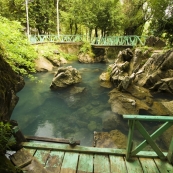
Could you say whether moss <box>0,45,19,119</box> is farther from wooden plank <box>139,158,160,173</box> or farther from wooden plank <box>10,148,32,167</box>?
wooden plank <box>139,158,160,173</box>

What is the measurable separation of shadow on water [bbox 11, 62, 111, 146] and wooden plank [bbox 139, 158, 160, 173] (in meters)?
3.72

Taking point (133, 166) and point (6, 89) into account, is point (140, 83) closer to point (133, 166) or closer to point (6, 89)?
point (133, 166)

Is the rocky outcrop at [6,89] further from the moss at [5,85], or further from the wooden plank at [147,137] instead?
the wooden plank at [147,137]

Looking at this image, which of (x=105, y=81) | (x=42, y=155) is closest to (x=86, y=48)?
(x=105, y=81)

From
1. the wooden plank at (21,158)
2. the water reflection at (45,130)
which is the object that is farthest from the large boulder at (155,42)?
the wooden plank at (21,158)

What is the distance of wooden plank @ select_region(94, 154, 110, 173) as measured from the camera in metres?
2.71

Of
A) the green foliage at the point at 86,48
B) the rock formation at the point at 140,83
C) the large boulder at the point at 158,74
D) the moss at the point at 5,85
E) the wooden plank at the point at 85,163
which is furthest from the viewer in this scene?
the green foliage at the point at 86,48

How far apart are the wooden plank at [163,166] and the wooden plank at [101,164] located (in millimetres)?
989

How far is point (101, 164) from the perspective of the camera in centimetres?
282

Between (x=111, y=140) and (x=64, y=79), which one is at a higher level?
(x=64, y=79)

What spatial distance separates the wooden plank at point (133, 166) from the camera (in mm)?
2713

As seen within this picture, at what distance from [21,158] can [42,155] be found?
1.81ft

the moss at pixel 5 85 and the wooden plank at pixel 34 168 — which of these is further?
the moss at pixel 5 85

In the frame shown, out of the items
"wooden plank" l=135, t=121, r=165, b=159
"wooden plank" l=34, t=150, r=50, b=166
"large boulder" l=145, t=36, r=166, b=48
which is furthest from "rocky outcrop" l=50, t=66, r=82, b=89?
"wooden plank" l=135, t=121, r=165, b=159
